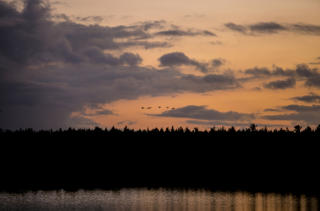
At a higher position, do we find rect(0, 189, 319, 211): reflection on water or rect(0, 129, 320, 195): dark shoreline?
rect(0, 129, 320, 195): dark shoreline

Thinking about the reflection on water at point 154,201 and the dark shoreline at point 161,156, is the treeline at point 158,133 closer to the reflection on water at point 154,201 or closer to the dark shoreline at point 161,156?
the dark shoreline at point 161,156

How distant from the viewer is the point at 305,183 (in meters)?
106

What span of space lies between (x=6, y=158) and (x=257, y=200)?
279ft

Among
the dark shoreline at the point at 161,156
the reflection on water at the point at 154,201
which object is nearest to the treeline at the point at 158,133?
the dark shoreline at the point at 161,156

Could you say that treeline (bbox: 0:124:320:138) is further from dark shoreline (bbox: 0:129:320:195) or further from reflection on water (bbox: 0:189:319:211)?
reflection on water (bbox: 0:189:319:211)

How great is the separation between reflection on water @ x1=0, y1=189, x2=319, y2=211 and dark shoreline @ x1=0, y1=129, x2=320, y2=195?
30564mm

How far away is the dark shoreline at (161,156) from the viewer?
11919 cm

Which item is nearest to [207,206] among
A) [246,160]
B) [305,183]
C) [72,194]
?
[72,194]

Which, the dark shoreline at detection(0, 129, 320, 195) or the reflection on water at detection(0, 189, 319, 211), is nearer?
the reflection on water at detection(0, 189, 319, 211)

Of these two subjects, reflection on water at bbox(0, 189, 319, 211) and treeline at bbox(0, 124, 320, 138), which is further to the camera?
treeline at bbox(0, 124, 320, 138)

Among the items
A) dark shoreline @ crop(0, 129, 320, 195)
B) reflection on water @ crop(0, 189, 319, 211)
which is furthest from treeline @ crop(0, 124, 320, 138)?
reflection on water @ crop(0, 189, 319, 211)

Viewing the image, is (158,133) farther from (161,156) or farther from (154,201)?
(154,201)

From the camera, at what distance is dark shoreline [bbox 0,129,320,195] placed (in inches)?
4692

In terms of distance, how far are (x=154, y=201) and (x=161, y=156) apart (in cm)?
7866
